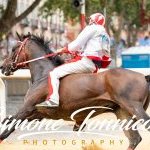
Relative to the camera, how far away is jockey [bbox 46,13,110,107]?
42.1ft

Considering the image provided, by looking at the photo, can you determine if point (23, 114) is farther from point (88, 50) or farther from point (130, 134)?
point (130, 134)

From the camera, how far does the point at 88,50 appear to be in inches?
509

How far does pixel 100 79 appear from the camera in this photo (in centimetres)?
1255

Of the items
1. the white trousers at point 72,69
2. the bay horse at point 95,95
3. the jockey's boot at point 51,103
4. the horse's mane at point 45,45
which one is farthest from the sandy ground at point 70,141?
the horse's mane at point 45,45

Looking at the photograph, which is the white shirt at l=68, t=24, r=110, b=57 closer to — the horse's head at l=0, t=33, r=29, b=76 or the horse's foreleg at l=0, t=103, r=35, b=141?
the horse's head at l=0, t=33, r=29, b=76

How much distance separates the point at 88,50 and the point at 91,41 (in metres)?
0.16

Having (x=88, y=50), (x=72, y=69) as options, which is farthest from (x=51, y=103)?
(x=88, y=50)

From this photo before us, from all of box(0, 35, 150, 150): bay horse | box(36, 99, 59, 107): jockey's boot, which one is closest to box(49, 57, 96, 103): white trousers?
box(0, 35, 150, 150): bay horse

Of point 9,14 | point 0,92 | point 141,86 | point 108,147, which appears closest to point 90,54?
point 141,86

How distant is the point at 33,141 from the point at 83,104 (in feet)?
6.37

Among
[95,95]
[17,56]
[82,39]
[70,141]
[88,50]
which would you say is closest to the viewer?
[95,95]

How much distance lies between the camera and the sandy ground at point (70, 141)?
14.0 m

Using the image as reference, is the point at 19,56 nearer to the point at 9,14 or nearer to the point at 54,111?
the point at 54,111

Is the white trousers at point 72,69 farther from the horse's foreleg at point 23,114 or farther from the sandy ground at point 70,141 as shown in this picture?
the sandy ground at point 70,141
